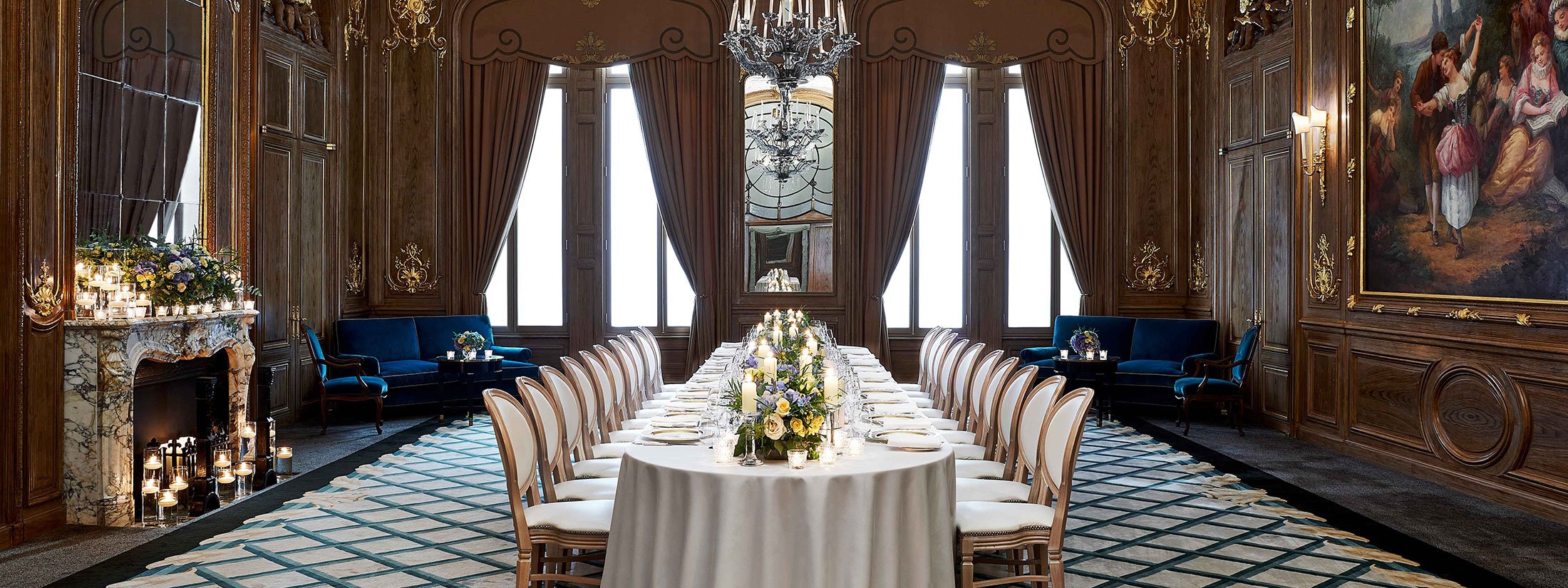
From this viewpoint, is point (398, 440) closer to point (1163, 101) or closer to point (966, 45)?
point (966, 45)

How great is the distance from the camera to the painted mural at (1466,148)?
5754 millimetres

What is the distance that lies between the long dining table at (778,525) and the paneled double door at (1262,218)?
624 cm

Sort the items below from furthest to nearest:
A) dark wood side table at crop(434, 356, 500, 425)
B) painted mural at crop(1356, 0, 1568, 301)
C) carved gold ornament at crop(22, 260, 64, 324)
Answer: dark wood side table at crop(434, 356, 500, 425) → painted mural at crop(1356, 0, 1568, 301) → carved gold ornament at crop(22, 260, 64, 324)

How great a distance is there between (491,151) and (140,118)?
4.37 meters

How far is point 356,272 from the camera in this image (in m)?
10.5

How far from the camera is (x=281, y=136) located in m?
9.03

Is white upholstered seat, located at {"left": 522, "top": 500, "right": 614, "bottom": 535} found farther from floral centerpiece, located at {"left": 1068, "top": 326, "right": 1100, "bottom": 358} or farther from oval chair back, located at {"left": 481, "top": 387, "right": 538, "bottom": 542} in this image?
floral centerpiece, located at {"left": 1068, "top": 326, "right": 1100, "bottom": 358}

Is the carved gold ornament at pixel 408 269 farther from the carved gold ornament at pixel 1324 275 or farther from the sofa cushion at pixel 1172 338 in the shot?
the carved gold ornament at pixel 1324 275

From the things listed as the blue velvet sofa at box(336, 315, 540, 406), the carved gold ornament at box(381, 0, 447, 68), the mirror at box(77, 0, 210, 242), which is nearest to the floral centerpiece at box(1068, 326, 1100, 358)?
the blue velvet sofa at box(336, 315, 540, 406)

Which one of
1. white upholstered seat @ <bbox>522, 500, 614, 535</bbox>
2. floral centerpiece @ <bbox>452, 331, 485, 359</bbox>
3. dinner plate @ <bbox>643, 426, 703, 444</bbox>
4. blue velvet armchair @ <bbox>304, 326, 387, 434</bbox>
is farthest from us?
floral centerpiece @ <bbox>452, 331, 485, 359</bbox>

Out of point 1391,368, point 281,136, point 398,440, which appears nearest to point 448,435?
point 398,440

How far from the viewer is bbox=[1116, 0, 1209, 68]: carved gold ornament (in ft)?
34.5

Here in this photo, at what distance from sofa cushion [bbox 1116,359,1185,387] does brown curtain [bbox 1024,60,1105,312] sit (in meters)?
1.44

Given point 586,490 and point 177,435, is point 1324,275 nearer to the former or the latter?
point 586,490
